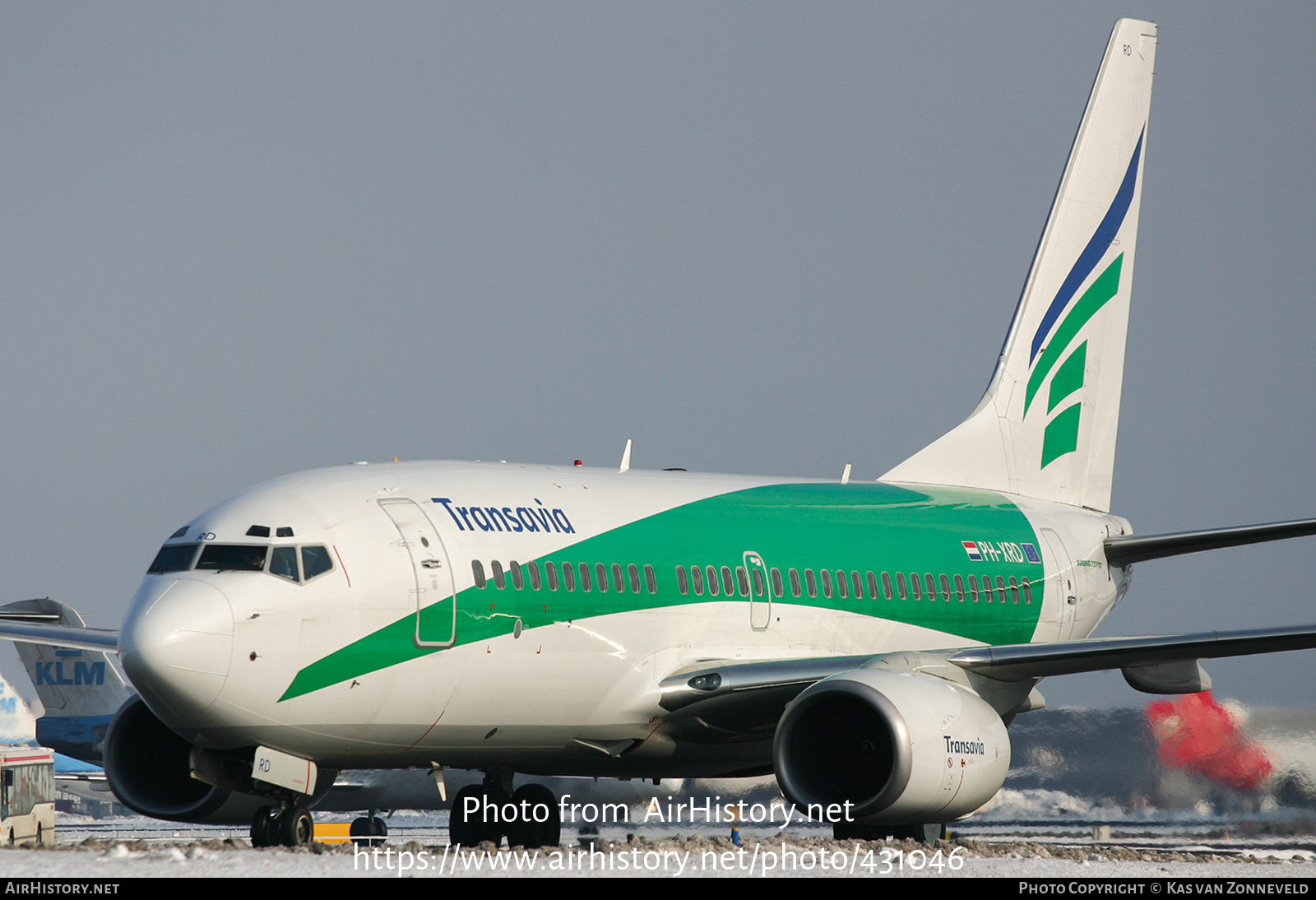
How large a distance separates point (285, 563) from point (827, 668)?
5.39 m

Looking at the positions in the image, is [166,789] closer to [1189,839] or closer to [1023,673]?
[1023,673]

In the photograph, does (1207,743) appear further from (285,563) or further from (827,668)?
(285,563)

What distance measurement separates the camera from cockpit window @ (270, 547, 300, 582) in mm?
13680

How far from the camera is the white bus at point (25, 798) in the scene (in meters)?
25.9

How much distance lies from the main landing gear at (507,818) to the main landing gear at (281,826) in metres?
3.41

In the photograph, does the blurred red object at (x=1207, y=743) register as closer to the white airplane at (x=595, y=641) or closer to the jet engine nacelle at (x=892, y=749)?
the white airplane at (x=595, y=641)

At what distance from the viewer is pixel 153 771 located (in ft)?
52.2

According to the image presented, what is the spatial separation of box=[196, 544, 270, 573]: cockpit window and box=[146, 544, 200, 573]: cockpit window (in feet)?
0.36

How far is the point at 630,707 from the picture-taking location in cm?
1595

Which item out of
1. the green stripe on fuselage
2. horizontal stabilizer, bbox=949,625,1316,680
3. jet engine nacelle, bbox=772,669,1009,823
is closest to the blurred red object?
the green stripe on fuselage

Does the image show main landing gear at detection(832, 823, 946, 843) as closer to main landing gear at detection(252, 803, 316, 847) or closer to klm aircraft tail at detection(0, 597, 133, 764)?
main landing gear at detection(252, 803, 316, 847)
